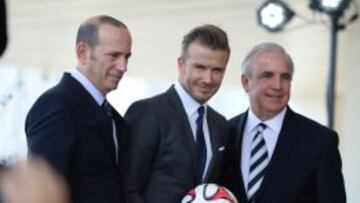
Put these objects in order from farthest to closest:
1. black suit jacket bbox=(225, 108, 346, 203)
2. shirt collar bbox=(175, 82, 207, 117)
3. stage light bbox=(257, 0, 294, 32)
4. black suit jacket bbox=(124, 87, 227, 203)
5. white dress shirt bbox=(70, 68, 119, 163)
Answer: stage light bbox=(257, 0, 294, 32) → black suit jacket bbox=(225, 108, 346, 203) → shirt collar bbox=(175, 82, 207, 117) → black suit jacket bbox=(124, 87, 227, 203) → white dress shirt bbox=(70, 68, 119, 163)

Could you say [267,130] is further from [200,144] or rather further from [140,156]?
[140,156]

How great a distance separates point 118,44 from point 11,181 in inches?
61.6

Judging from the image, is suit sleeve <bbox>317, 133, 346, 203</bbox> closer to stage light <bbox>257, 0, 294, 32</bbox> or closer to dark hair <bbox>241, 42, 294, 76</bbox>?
dark hair <bbox>241, 42, 294, 76</bbox>

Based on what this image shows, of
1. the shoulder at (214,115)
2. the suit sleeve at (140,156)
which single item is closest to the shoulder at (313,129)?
the shoulder at (214,115)

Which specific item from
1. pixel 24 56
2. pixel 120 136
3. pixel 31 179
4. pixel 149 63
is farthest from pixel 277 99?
pixel 24 56

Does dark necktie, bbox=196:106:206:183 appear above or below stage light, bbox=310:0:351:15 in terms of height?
below

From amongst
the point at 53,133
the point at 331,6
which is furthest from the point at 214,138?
the point at 331,6

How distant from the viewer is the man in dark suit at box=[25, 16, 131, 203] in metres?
1.89

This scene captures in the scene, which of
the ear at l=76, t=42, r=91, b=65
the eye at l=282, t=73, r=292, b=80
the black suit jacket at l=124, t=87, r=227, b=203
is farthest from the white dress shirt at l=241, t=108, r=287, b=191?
the ear at l=76, t=42, r=91, b=65

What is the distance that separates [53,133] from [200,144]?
21.8 inches

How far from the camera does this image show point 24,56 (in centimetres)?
710

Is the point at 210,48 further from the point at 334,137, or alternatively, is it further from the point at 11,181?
the point at 11,181

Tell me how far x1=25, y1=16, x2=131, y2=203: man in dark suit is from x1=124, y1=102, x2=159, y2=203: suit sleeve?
0.03m

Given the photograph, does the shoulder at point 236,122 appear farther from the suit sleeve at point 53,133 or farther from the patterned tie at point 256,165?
the suit sleeve at point 53,133
